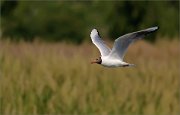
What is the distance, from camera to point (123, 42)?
64.2 inches

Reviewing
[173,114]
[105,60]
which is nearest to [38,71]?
[173,114]

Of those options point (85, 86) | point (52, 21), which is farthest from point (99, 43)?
point (52, 21)

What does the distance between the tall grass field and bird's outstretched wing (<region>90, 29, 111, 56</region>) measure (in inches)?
109

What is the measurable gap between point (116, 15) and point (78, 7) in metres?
3.40

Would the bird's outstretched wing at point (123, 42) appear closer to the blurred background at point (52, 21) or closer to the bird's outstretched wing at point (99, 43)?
the bird's outstretched wing at point (99, 43)

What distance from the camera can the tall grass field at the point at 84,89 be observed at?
4883 millimetres

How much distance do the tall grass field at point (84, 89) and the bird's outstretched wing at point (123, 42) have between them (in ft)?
9.70

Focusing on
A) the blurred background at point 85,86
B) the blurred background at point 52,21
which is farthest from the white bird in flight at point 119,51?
the blurred background at point 52,21

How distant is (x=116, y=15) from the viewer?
473 inches

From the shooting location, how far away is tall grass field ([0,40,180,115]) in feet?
16.0

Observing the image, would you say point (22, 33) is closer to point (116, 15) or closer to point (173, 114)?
point (116, 15)

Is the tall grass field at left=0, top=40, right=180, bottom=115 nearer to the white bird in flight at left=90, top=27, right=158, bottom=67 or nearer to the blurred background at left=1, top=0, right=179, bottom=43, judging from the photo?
the white bird in flight at left=90, top=27, right=158, bottom=67

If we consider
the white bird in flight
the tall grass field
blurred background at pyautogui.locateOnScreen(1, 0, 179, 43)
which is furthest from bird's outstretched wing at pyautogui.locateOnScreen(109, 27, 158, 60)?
blurred background at pyautogui.locateOnScreen(1, 0, 179, 43)

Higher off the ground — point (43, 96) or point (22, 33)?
point (22, 33)
